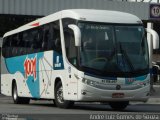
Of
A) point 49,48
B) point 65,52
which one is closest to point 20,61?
point 49,48

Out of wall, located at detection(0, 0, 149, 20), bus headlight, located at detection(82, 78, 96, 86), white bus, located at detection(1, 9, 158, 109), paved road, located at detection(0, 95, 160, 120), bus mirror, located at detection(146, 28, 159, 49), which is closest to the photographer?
paved road, located at detection(0, 95, 160, 120)

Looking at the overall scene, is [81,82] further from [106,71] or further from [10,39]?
[10,39]

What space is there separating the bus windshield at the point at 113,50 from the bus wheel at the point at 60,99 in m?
1.88

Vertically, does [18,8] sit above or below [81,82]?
above

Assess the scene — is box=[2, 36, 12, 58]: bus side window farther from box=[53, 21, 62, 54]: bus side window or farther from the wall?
the wall

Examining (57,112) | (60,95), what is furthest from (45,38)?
(57,112)

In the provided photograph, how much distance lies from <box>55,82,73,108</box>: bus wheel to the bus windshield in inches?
74.1

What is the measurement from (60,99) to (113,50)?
2.72 m

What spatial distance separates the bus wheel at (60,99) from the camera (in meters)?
21.1

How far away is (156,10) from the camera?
3984 centimetres

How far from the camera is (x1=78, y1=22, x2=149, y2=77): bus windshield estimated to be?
19.8 m

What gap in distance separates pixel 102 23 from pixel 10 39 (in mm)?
9538

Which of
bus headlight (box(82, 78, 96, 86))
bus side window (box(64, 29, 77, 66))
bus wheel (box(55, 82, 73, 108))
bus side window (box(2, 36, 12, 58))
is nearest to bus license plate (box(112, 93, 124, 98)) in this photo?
bus headlight (box(82, 78, 96, 86))

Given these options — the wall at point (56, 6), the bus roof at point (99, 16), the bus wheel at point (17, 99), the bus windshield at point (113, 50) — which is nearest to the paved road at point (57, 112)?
the bus windshield at point (113, 50)
